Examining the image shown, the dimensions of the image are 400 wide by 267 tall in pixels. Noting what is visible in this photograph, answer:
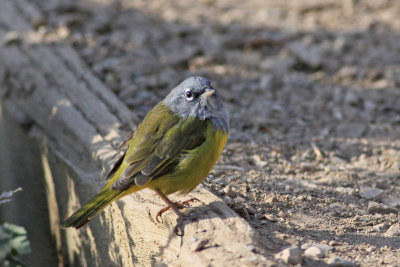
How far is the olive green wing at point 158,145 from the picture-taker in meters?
3.64

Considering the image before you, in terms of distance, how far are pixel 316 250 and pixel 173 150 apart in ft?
3.67

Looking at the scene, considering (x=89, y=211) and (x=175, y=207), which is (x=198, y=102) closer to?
(x=175, y=207)

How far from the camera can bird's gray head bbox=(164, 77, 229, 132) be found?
394 centimetres

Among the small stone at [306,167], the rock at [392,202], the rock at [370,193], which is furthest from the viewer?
the small stone at [306,167]

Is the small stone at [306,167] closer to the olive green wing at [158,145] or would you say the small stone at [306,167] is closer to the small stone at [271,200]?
the small stone at [271,200]

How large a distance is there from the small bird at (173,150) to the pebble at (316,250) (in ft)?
2.62

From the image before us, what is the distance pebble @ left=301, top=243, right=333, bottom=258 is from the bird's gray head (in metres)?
0.97

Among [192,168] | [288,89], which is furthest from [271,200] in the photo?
[288,89]

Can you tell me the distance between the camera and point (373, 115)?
20.1 ft

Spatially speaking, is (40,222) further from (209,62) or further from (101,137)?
(209,62)

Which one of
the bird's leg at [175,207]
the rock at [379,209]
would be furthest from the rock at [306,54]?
the bird's leg at [175,207]

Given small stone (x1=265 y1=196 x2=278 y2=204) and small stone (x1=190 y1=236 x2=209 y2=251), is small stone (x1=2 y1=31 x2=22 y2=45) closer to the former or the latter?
small stone (x1=265 y1=196 x2=278 y2=204)

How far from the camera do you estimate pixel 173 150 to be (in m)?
3.77

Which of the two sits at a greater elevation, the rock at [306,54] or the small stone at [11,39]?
the small stone at [11,39]
